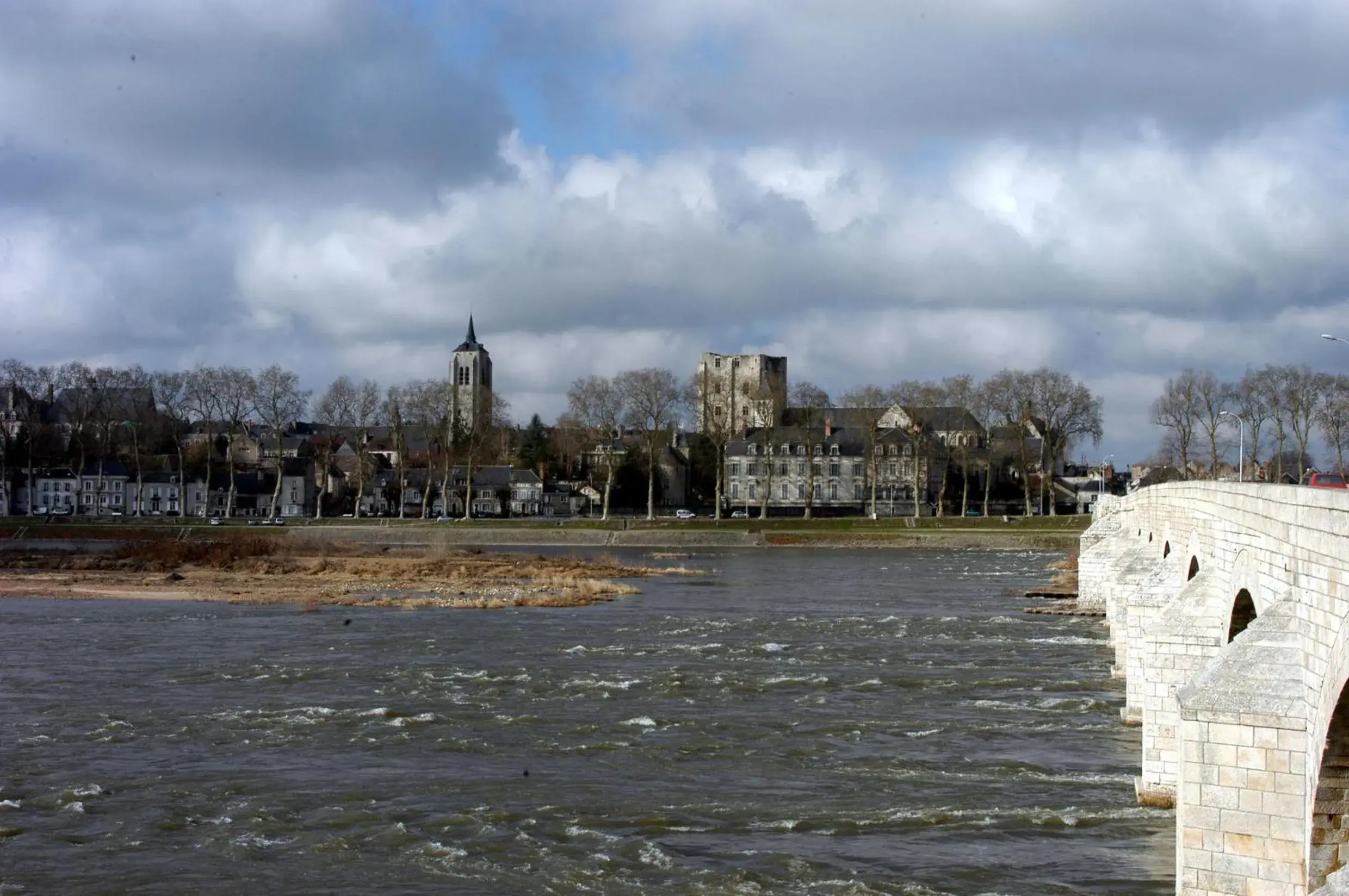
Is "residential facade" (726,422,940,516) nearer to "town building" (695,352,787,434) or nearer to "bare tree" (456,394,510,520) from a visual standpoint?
"town building" (695,352,787,434)

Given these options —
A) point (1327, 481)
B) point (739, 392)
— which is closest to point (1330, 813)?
point (1327, 481)

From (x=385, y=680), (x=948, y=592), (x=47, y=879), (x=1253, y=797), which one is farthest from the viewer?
(x=948, y=592)

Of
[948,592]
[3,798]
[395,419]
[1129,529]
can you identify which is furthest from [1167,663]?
[395,419]

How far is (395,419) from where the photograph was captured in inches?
4513

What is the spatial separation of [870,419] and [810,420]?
8.04 metres

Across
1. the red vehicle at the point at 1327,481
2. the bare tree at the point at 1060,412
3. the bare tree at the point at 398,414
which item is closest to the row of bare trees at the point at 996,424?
the bare tree at the point at 1060,412

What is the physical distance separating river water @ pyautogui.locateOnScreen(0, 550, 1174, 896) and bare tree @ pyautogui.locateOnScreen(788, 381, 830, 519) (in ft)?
246

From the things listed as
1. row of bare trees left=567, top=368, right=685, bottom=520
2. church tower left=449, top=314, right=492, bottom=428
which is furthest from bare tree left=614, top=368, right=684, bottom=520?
church tower left=449, top=314, right=492, bottom=428

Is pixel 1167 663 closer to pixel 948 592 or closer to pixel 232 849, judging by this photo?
pixel 232 849

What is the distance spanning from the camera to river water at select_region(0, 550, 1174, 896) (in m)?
15.9

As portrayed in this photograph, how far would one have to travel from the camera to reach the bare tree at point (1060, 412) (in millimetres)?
106812

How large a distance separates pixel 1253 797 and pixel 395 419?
106850 millimetres

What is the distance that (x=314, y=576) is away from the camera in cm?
5994

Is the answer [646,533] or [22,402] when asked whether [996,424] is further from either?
[22,402]
